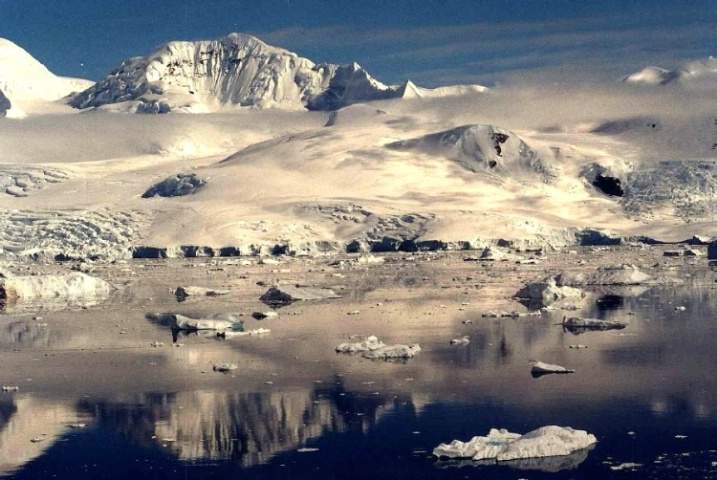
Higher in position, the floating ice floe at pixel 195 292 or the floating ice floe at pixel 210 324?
the floating ice floe at pixel 195 292

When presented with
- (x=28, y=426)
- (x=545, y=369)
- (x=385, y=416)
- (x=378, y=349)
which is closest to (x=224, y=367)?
(x=378, y=349)

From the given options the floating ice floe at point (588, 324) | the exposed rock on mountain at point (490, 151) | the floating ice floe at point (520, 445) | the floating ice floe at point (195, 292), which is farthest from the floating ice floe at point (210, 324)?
the exposed rock on mountain at point (490, 151)

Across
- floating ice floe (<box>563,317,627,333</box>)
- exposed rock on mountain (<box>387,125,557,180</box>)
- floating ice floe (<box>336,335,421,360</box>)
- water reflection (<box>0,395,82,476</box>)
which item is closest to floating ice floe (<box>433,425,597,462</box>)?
water reflection (<box>0,395,82,476</box>)

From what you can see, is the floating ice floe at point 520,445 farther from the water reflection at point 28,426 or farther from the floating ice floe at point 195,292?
the floating ice floe at point 195,292

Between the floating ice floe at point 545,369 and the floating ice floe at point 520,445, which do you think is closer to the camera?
the floating ice floe at point 520,445

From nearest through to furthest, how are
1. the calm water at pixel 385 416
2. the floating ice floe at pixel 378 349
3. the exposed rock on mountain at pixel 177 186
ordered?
the calm water at pixel 385 416 < the floating ice floe at pixel 378 349 < the exposed rock on mountain at pixel 177 186

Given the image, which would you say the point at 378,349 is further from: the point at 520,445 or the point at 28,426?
the point at 520,445
